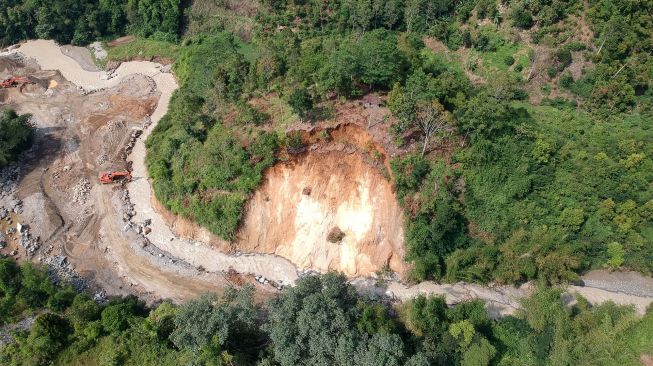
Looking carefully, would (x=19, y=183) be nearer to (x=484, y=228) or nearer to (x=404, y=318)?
(x=404, y=318)

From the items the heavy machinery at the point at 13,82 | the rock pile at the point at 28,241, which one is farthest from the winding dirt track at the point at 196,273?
the heavy machinery at the point at 13,82

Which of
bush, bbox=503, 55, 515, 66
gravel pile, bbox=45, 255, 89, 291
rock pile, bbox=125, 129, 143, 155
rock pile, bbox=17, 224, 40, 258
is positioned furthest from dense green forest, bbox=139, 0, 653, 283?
rock pile, bbox=17, 224, 40, 258

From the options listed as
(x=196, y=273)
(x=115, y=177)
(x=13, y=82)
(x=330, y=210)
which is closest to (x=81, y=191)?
(x=115, y=177)

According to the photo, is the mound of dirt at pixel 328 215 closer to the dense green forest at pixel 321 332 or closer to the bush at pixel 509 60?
the dense green forest at pixel 321 332

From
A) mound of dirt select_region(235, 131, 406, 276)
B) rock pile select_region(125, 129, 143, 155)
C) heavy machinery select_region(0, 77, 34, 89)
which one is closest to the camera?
mound of dirt select_region(235, 131, 406, 276)

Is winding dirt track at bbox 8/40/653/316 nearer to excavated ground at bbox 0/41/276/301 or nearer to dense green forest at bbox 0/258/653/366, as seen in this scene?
excavated ground at bbox 0/41/276/301

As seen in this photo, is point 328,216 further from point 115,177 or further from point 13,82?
point 13,82
